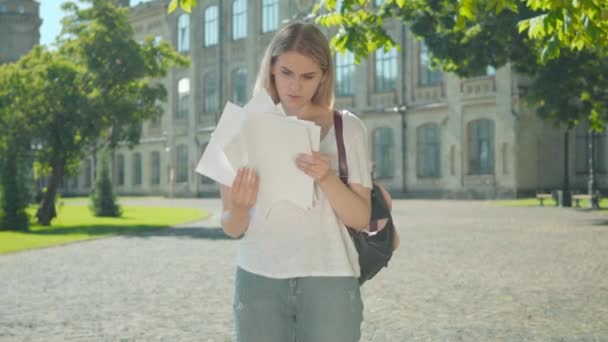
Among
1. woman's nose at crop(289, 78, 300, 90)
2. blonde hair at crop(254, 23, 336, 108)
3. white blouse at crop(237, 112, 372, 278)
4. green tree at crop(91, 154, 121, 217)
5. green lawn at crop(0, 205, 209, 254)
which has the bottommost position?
green lawn at crop(0, 205, 209, 254)

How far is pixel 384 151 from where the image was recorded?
132 feet

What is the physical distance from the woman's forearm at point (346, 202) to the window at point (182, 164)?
49.7m

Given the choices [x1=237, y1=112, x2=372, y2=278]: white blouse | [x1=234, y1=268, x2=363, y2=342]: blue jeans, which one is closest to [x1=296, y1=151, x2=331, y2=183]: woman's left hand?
[x1=237, y1=112, x2=372, y2=278]: white blouse

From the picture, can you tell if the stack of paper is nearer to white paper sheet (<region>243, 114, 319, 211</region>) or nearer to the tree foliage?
white paper sheet (<region>243, 114, 319, 211</region>)

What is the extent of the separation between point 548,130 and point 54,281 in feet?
98.4

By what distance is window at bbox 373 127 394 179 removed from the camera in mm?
39938

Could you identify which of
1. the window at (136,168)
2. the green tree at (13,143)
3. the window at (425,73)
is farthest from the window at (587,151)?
the window at (136,168)

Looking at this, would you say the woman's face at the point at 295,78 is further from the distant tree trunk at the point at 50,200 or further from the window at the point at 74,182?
the window at the point at 74,182

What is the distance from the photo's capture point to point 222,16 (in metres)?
50.1

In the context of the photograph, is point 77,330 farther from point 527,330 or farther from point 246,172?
point 246,172

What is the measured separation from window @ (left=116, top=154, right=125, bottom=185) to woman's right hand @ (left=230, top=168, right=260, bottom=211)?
184 feet

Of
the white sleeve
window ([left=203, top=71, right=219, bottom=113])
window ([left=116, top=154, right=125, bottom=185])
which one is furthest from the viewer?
window ([left=116, top=154, right=125, bottom=185])

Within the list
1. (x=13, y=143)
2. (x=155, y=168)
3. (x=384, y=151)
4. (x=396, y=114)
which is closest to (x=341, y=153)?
(x=13, y=143)

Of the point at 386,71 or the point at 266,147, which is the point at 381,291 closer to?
the point at 266,147
